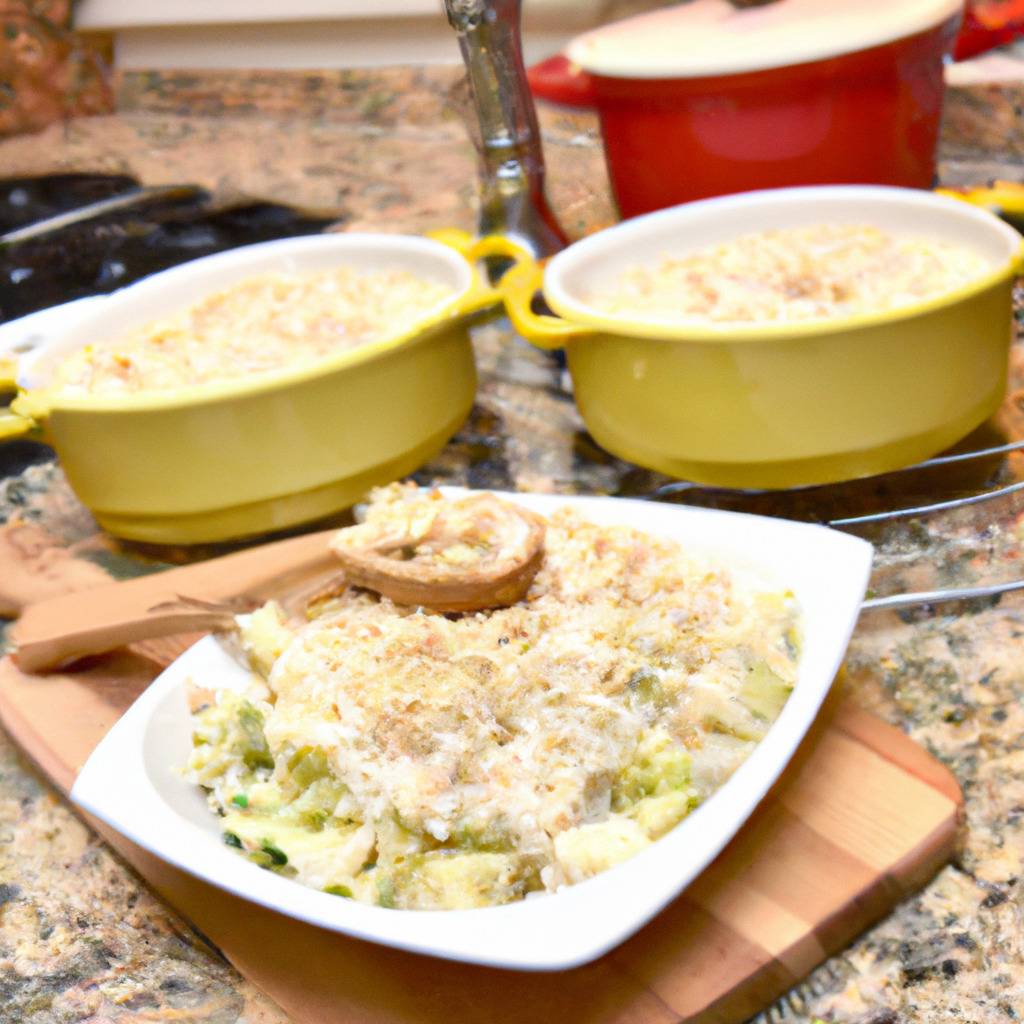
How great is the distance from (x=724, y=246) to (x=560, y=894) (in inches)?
23.7

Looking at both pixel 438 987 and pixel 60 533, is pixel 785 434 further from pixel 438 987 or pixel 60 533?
pixel 60 533

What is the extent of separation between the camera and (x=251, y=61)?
1696mm

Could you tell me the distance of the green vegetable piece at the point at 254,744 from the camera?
0.57 metres

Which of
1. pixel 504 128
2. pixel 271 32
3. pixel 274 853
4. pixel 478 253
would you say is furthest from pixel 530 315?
pixel 271 32

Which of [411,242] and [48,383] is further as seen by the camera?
[411,242]

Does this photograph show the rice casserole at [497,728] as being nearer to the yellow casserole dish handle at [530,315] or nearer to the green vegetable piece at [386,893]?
the green vegetable piece at [386,893]

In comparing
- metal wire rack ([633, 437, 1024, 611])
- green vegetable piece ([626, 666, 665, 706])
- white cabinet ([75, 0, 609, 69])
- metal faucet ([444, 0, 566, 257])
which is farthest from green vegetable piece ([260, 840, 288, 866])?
white cabinet ([75, 0, 609, 69])

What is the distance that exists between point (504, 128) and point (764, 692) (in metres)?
0.65

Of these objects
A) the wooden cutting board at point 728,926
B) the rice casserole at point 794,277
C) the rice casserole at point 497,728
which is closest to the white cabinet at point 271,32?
the rice casserole at point 794,277

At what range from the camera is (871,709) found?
61 cm

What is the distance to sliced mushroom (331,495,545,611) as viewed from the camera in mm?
625

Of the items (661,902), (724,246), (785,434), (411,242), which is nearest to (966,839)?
(661,902)

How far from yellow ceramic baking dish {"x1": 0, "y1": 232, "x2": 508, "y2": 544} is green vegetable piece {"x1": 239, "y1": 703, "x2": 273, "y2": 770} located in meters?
0.26

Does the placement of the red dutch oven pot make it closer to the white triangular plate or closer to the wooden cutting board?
the white triangular plate
